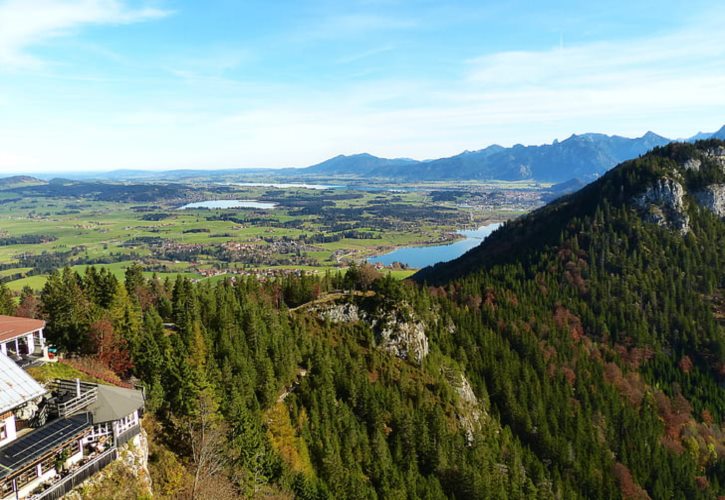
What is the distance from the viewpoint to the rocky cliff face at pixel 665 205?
597 feet

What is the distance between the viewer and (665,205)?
186m

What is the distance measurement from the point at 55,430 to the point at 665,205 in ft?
674

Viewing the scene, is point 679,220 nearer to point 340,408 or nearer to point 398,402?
point 398,402

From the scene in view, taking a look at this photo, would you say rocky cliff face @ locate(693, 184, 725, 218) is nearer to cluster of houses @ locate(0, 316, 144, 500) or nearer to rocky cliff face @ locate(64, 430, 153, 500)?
rocky cliff face @ locate(64, 430, 153, 500)

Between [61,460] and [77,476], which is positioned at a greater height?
[61,460]

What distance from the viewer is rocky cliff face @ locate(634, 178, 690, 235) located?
182 meters

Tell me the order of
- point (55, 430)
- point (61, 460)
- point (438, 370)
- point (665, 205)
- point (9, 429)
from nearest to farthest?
point (61, 460) < point (9, 429) < point (55, 430) < point (438, 370) < point (665, 205)

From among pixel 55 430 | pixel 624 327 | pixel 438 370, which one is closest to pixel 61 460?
pixel 55 430

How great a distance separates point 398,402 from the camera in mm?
79375

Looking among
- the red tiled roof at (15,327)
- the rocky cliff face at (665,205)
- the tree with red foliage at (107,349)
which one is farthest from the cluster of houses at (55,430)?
the rocky cliff face at (665,205)

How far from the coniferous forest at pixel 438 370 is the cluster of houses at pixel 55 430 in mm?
6734

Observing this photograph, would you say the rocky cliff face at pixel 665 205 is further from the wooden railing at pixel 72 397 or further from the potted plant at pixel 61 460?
the potted plant at pixel 61 460

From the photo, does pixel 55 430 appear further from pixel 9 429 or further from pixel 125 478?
pixel 125 478

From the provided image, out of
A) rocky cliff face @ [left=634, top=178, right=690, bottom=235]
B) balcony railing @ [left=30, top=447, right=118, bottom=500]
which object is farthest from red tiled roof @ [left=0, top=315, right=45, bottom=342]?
rocky cliff face @ [left=634, top=178, right=690, bottom=235]
